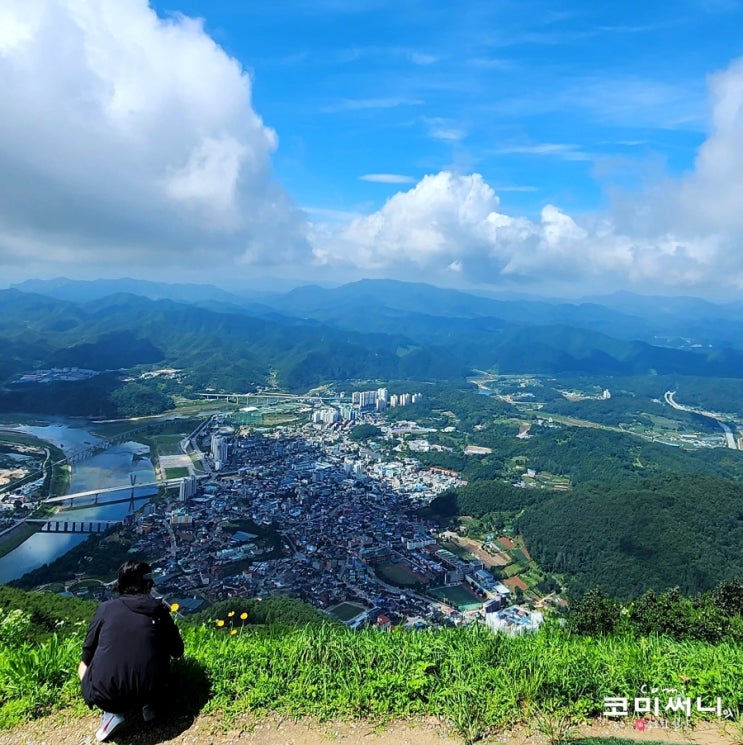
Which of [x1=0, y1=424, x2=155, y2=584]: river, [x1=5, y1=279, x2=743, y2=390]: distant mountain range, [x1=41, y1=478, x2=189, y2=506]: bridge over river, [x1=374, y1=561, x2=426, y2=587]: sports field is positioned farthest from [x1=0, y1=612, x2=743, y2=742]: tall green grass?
[x1=5, y1=279, x2=743, y2=390]: distant mountain range

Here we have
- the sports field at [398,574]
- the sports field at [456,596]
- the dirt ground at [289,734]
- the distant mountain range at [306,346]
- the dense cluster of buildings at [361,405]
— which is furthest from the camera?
the distant mountain range at [306,346]

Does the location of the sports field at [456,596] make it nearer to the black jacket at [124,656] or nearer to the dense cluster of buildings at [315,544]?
the dense cluster of buildings at [315,544]

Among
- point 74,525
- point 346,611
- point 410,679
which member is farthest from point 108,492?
point 410,679

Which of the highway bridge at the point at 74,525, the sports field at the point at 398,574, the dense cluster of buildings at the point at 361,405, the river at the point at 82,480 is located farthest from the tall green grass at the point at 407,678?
the dense cluster of buildings at the point at 361,405

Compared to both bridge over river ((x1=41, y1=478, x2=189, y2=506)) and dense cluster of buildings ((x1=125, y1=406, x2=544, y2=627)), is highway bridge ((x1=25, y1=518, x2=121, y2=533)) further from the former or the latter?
bridge over river ((x1=41, y1=478, x2=189, y2=506))

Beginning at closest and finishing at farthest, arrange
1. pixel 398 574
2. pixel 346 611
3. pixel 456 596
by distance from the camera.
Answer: pixel 346 611, pixel 456 596, pixel 398 574

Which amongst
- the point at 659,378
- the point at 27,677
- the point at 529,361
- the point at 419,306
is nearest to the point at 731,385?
the point at 659,378

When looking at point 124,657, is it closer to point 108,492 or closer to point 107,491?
point 108,492
